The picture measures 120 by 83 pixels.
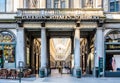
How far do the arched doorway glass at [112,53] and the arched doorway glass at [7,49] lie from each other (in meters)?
11.1

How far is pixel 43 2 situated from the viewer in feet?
147

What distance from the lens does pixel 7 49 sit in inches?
1724

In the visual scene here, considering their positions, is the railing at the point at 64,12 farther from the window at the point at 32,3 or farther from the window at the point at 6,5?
the window at the point at 32,3

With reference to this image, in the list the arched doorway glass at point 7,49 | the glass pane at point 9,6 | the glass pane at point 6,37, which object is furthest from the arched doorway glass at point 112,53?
the glass pane at point 9,6

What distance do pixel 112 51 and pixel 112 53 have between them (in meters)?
0.33

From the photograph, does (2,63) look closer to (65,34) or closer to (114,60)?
(65,34)

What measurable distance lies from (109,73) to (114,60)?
1799 mm

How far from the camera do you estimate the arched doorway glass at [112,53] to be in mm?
42656

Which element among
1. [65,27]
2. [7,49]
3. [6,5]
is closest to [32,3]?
[6,5]

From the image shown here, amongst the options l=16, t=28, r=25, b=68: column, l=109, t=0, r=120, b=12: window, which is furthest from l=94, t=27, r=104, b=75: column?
l=16, t=28, r=25, b=68: column

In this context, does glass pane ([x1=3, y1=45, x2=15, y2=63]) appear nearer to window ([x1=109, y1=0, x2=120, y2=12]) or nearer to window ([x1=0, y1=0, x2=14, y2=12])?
window ([x1=0, y1=0, x2=14, y2=12])

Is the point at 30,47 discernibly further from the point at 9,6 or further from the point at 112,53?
the point at 112,53

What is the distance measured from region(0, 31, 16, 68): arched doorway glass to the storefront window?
11158mm

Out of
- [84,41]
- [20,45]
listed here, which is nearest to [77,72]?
[20,45]
